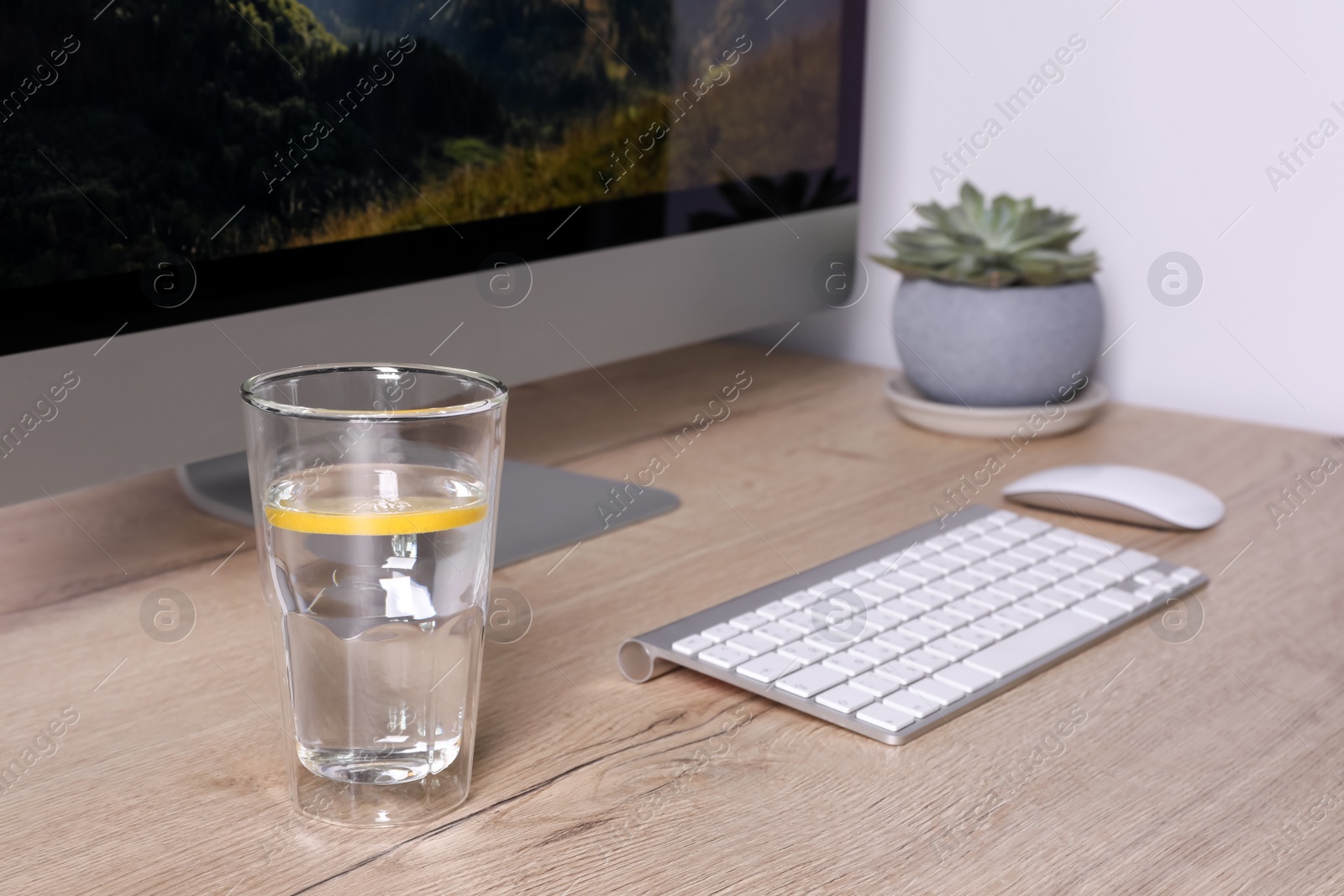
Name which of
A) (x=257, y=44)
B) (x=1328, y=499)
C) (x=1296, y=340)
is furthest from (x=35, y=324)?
(x=1296, y=340)

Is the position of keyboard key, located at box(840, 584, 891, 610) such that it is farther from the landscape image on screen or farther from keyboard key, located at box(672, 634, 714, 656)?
the landscape image on screen

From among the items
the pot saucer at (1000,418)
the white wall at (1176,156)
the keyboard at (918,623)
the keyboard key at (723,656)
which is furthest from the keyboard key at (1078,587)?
the white wall at (1176,156)

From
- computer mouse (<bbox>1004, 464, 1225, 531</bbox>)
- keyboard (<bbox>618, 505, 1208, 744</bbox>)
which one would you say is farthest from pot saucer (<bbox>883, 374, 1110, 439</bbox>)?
keyboard (<bbox>618, 505, 1208, 744</bbox>)

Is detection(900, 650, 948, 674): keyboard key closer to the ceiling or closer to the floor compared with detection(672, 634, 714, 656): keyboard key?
closer to the ceiling

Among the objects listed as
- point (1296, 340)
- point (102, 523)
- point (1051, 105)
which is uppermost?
point (1051, 105)

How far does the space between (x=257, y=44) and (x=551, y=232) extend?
0.23 metres

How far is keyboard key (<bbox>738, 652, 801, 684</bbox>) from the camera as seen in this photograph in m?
0.57

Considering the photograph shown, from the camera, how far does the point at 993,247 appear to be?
3.29 feet

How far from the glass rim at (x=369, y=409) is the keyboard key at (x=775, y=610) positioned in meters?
0.21

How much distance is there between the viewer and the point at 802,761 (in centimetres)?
52

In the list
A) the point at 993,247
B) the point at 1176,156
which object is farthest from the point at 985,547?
the point at 1176,156

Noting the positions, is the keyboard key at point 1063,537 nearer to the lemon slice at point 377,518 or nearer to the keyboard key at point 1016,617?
the keyboard key at point 1016,617

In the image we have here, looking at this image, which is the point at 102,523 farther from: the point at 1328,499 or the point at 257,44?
the point at 1328,499

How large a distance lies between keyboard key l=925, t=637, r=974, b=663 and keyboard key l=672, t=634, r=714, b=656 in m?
0.11
